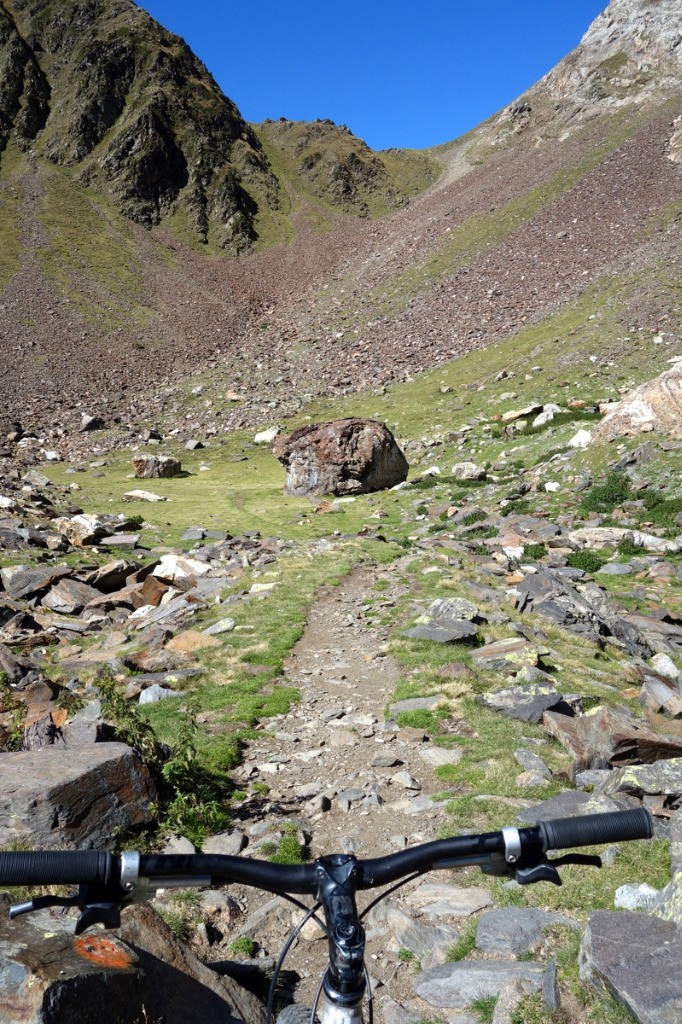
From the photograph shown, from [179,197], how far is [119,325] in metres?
46.7

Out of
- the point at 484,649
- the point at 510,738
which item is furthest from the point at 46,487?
the point at 510,738

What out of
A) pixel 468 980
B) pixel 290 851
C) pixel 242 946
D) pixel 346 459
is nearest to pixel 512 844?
pixel 468 980

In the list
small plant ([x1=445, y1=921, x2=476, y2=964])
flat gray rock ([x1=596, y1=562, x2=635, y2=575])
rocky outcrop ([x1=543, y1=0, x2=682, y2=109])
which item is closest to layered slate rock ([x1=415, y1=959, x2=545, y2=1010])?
small plant ([x1=445, y1=921, x2=476, y2=964])

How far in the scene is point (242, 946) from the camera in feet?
18.9

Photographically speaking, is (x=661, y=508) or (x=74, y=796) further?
(x=661, y=508)

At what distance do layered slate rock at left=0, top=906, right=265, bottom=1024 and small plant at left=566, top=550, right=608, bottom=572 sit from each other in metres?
17.3

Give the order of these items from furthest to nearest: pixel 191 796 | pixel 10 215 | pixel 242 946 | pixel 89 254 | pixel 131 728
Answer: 1. pixel 10 215
2. pixel 89 254
3. pixel 131 728
4. pixel 191 796
5. pixel 242 946

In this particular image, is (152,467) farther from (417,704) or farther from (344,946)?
(344,946)

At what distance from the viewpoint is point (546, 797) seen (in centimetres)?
779

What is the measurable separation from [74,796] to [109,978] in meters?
3.47

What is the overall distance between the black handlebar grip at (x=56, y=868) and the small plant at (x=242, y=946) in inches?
160

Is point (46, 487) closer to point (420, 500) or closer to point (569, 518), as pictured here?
point (420, 500)

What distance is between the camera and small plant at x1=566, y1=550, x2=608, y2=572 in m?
19.8

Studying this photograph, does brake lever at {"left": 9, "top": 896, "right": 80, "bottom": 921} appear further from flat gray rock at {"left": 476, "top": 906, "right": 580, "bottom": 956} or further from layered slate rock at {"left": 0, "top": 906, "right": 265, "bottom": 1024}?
flat gray rock at {"left": 476, "top": 906, "right": 580, "bottom": 956}
